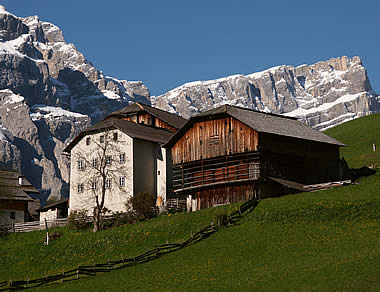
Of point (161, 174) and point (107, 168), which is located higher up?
point (107, 168)

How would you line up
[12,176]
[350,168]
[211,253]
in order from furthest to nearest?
1. [12,176]
2. [350,168]
3. [211,253]

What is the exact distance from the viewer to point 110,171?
72.2 meters

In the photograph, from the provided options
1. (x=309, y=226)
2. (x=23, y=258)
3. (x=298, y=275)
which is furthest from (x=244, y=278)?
(x=23, y=258)

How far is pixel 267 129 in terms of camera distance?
61.4 meters

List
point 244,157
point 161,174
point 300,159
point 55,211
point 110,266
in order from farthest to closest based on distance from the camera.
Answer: point 55,211 → point 161,174 → point 300,159 → point 244,157 → point 110,266

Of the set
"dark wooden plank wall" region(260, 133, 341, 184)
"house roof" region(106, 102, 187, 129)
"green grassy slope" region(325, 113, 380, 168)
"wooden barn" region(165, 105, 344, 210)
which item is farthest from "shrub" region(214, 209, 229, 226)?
"house roof" region(106, 102, 187, 129)

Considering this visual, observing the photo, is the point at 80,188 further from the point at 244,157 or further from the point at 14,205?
the point at 244,157

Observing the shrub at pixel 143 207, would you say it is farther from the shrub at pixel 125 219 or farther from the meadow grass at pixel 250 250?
the meadow grass at pixel 250 250

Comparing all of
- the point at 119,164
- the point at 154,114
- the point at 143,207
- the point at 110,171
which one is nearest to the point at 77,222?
the point at 143,207

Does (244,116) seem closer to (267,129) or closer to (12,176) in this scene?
(267,129)

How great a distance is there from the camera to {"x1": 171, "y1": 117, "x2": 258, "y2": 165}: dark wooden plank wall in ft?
201

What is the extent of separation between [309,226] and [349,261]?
34.9 ft

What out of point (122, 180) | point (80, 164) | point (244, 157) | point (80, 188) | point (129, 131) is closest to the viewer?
point (244, 157)

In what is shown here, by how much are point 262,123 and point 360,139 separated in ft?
96.0
